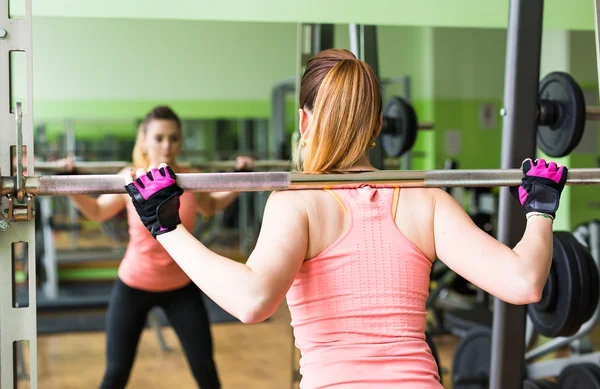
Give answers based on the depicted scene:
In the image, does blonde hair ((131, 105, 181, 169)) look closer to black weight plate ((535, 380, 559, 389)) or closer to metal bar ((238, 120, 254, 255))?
black weight plate ((535, 380, 559, 389))

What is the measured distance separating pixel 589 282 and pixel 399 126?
1392 mm

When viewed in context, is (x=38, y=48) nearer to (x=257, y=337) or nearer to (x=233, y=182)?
(x=257, y=337)

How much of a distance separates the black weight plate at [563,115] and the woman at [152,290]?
136 cm

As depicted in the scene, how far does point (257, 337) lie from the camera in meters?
4.94

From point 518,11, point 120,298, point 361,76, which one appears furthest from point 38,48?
point 361,76

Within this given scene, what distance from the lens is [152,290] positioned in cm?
271

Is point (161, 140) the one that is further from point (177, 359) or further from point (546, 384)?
point (177, 359)

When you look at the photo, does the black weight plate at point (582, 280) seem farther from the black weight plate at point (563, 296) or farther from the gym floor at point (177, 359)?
the gym floor at point (177, 359)

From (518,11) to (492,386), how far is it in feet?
3.89

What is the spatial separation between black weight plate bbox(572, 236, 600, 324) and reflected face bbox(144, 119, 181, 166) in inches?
61.5

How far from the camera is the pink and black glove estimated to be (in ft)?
4.55

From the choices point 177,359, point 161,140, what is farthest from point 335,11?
point 177,359

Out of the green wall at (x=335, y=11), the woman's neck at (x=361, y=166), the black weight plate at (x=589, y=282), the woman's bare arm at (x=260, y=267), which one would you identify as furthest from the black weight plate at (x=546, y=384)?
the woman's bare arm at (x=260, y=267)

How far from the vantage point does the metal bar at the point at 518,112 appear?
2.15 metres
